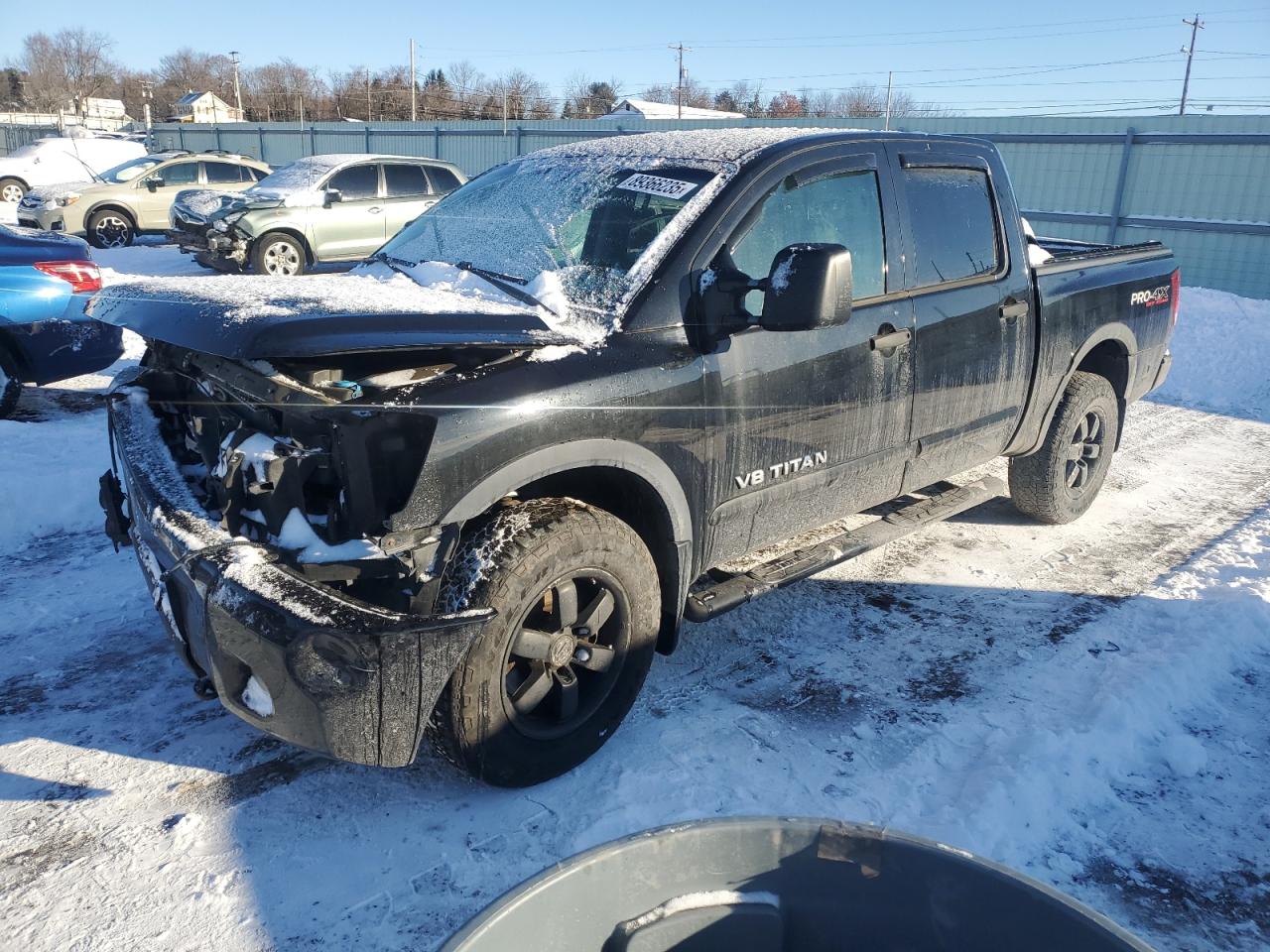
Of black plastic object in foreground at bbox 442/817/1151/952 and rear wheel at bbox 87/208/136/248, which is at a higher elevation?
black plastic object in foreground at bbox 442/817/1151/952

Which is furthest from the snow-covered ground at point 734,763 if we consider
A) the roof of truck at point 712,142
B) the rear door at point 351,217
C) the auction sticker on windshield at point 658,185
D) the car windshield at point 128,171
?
the car windshield at point 128,171

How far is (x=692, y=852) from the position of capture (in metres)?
1.40

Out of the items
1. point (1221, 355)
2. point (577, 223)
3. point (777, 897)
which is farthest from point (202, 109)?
point (777, 897)

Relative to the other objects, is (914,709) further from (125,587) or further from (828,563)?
(125,587)

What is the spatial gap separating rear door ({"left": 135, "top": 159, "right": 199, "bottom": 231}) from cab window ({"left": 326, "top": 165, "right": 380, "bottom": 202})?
17.2ft

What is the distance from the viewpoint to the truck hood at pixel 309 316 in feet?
7.95

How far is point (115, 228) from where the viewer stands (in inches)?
659

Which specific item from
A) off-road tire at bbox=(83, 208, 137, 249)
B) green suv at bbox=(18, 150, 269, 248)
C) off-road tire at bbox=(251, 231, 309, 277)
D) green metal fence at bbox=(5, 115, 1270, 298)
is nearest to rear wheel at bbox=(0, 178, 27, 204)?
green suv at bbox=(18, 150, 269, 248)

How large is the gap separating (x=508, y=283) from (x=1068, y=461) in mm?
3557

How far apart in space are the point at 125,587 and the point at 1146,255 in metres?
5.71

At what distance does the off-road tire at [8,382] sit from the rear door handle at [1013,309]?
245 inches

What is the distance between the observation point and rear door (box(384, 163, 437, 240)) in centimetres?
1350

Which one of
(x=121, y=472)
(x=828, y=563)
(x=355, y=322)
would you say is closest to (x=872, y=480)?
(x=828, y=563)

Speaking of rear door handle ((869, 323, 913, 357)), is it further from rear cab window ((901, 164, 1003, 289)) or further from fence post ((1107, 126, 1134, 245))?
fence post ((1107, 126, 1134, 245))
